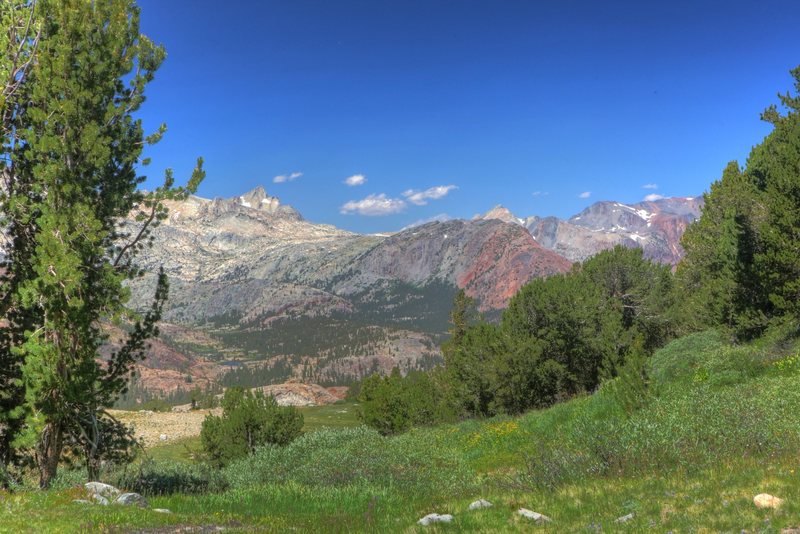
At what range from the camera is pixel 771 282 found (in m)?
30.2

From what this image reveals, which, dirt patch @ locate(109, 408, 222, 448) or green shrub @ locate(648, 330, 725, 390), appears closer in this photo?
green shrub @ locate(648, 330, 725, 390)

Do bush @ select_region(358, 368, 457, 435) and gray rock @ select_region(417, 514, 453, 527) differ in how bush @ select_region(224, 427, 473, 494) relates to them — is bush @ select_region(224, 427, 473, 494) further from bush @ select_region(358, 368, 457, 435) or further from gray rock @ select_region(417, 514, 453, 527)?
bush @ select_region(358, 368, 457, 435)

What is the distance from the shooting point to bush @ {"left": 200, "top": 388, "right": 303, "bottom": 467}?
44.5m

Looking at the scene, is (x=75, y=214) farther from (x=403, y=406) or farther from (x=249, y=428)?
(x=403, y=406)

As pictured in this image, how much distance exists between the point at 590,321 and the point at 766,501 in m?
49.5

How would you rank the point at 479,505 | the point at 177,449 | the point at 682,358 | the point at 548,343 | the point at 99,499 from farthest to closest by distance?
the point at 177,449 < the point at 548,343 < the point at 682,358 < the point at 479,505 < the point at 99,499

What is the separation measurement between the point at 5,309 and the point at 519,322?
171 ft

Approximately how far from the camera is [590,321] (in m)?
57.3

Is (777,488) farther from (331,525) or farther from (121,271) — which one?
(121,271)

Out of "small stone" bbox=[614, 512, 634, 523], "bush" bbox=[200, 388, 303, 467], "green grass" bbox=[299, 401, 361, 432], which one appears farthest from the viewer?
"green grass" bbox=[299, 401, 361, 432]

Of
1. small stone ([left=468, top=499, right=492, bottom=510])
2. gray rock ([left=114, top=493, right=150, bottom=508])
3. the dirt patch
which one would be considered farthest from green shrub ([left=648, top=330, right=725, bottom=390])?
the dirt patch

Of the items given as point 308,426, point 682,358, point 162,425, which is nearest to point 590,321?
point 682,358

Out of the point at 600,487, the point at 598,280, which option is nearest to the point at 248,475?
the point at 600,487

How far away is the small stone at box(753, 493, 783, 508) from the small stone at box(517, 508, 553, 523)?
4131mm
